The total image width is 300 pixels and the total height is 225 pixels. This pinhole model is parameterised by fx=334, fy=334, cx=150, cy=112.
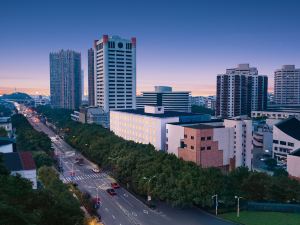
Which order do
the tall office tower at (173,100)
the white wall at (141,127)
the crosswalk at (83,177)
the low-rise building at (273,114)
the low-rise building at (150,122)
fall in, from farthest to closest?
the tall office tower at (173,100)
the low-rise building at (273,114)
the low-rise building at (150,122)
the white wall at (141,127)
the crosswalk at (83,177)

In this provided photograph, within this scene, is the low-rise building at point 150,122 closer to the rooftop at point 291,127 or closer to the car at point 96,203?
the rooftop at point 291,127

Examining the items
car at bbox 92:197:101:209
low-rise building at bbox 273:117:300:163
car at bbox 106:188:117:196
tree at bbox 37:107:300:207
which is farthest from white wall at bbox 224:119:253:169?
car at bbox 92:197:101:209

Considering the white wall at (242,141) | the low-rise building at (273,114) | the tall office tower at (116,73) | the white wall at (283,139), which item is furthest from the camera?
the tall office tower at (116,73)

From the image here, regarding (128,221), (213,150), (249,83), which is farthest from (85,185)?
(249,83)

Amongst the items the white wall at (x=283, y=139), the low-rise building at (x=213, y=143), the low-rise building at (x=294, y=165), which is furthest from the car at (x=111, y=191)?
the white wall at (x=283, y=139)

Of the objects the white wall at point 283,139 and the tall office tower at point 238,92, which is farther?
the tall office tower at point 238,92

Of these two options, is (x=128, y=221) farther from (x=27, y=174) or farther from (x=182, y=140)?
(x=182, y=140)

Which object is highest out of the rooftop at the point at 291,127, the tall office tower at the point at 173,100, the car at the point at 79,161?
the tall office tower at the point at 173,100

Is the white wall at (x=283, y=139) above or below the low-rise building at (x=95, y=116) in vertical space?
below
